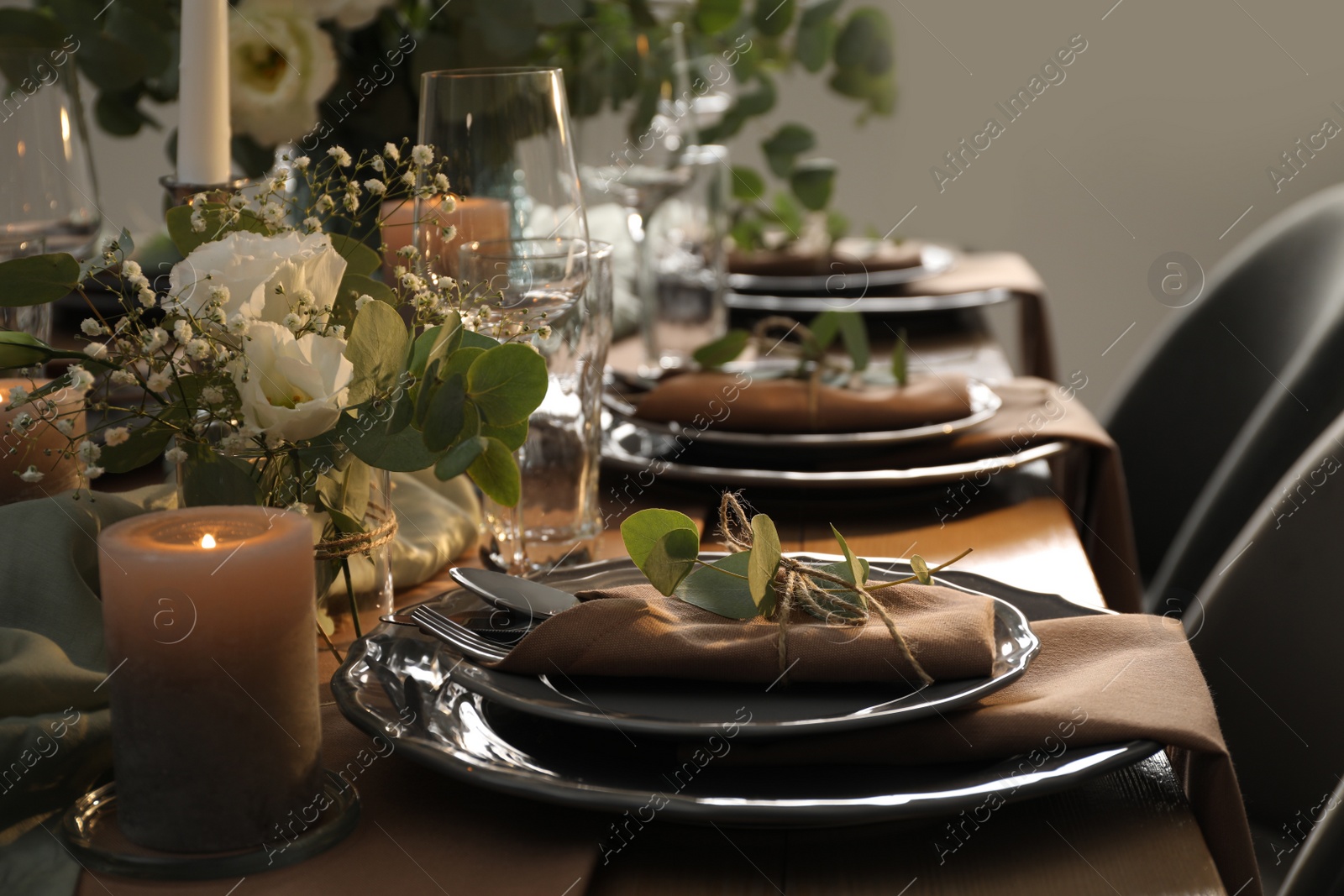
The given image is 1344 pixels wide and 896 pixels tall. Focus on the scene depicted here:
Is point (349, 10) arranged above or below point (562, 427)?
above

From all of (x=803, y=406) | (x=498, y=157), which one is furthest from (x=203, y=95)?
(x=803, y=406)

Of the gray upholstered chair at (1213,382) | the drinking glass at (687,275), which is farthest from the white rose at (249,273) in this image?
the gray upholstered chair at (1213,382)

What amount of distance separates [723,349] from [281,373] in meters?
0.59

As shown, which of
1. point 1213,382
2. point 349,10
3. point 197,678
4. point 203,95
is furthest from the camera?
point 1213,382

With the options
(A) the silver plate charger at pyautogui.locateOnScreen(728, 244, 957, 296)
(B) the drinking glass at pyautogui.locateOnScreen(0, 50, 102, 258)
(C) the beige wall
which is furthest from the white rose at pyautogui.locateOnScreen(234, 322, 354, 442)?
(C) the beige wall

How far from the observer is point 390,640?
54cm

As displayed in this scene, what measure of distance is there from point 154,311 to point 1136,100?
2791 millimetres

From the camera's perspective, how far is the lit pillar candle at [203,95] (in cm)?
65

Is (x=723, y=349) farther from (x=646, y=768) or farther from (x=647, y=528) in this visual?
(x=646, y=768)

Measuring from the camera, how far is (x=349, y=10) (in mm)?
905

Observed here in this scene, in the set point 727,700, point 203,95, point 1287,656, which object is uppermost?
point 203,95

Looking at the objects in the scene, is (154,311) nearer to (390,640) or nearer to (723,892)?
(390,640)

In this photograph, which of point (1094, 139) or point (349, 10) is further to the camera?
point (1094, 139)

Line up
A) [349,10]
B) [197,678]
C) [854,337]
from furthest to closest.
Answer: [854,337]
[349,10]
[197,678]
